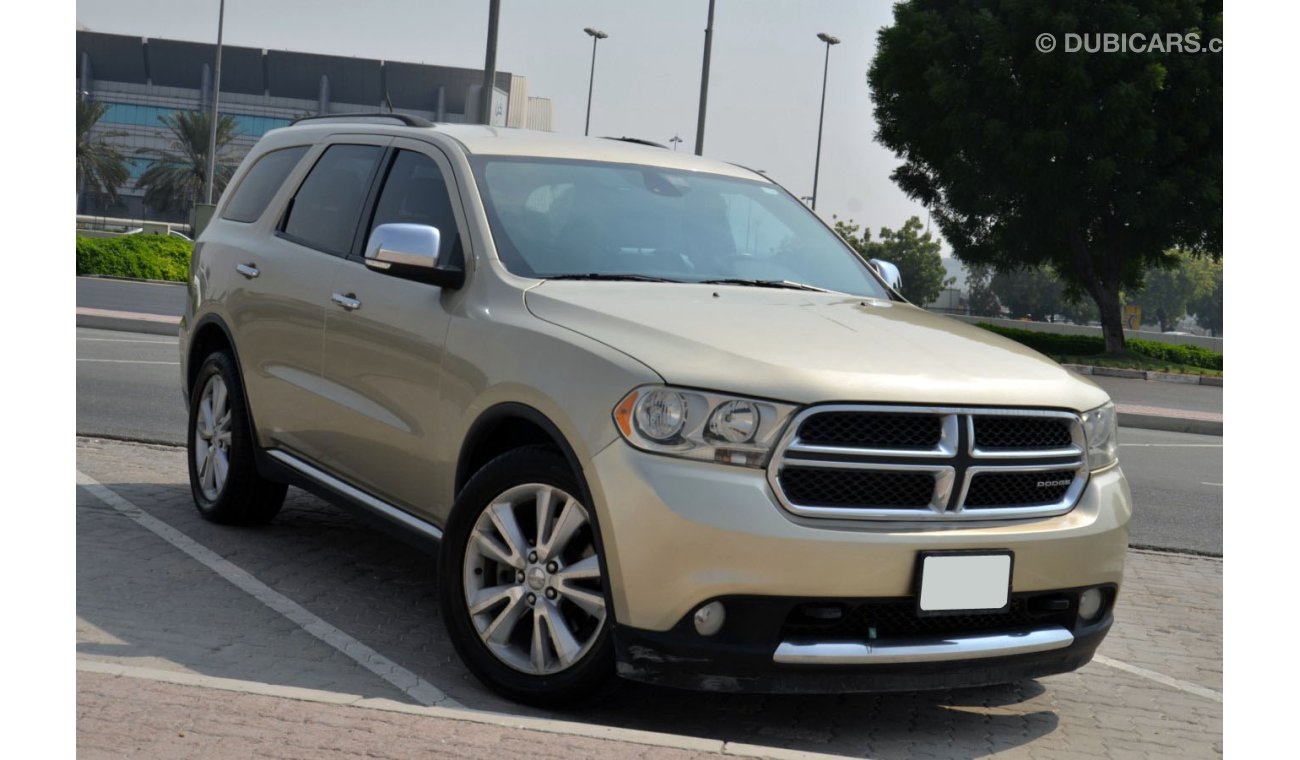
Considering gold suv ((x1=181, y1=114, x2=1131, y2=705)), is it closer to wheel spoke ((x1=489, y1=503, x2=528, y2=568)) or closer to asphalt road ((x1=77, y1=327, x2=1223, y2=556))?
wheel spoke ((x1=489, y1=503, x2=528, y2=568))

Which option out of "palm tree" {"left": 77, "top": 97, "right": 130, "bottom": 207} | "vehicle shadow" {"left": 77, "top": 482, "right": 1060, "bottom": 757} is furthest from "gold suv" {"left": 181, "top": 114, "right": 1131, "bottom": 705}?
"palm tree" {"left": 77, "top": 97, "right": 130, "bottom": 207}

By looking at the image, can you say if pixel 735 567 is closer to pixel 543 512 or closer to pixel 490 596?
pixel 543 512

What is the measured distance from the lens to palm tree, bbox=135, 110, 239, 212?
8206cm

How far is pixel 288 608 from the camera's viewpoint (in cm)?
563

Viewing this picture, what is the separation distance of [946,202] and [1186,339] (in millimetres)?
26759

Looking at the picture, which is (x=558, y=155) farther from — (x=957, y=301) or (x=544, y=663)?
(x=957, y=301)

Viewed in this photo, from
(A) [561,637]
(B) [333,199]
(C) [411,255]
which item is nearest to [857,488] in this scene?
(A) [561,637]

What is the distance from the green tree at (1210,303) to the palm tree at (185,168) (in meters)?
95.5

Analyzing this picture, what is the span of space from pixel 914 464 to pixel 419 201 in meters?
2.45

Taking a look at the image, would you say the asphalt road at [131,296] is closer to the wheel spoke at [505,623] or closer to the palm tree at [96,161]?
the wheel spoke at [505,623]

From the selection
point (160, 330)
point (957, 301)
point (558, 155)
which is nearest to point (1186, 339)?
point (957, 301)

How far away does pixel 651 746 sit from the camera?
374 cm

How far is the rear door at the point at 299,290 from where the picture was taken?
19.7ft

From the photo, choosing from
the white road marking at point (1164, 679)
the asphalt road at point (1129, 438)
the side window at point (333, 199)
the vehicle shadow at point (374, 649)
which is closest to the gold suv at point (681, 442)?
the side window at point (333, 199)
